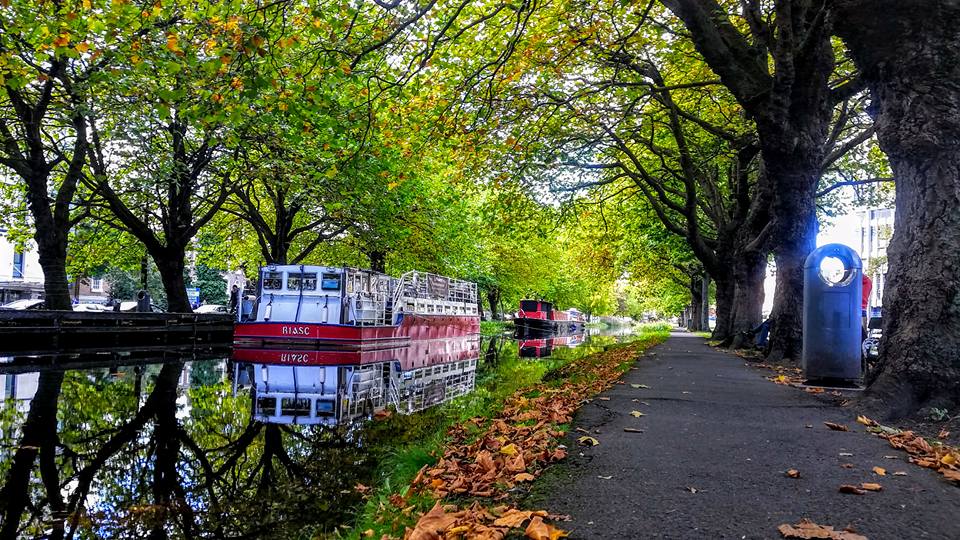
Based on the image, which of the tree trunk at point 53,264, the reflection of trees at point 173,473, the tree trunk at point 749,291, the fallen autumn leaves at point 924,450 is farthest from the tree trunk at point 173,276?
the fallen autumn leaves at point 924,450

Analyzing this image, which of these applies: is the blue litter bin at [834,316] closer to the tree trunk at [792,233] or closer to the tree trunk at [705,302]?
the tree trunk at [792,233]

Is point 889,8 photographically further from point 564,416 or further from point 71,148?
point 71,148

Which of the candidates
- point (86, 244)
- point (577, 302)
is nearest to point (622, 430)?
point (86, 244)

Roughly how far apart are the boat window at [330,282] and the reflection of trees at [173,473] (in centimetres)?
1477

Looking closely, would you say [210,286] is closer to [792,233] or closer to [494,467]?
[792,233]

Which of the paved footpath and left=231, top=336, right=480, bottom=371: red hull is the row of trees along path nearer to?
the paved footpath

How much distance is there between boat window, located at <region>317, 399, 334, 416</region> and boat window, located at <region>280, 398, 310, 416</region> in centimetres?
17

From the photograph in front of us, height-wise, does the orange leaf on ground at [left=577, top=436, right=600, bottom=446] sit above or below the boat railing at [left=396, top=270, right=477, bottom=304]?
below

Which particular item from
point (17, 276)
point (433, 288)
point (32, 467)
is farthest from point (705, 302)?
point (17, 276)

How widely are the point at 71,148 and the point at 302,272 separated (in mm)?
8846

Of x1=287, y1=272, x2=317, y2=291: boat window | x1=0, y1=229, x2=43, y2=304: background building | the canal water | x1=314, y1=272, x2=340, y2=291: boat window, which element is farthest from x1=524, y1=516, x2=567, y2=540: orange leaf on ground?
x1=0, y1=229, x2=43, y2=304: background building

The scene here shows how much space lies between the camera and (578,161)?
784 inches

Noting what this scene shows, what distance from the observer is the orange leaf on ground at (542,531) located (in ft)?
10.7

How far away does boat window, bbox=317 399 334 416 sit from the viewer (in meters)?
10.2
